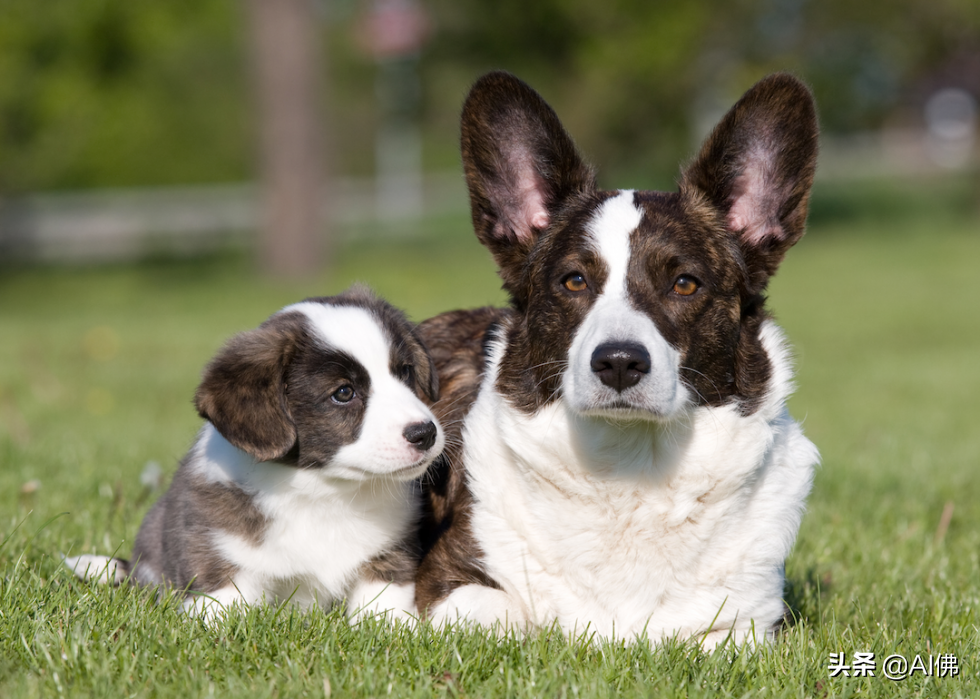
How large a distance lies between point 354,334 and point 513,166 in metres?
0.85

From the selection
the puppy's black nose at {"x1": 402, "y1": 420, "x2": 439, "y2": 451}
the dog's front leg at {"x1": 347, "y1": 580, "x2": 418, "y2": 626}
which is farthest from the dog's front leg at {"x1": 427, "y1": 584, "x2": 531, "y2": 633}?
the puppy's black nose at {"x1": 402, "y1": 420, "x2": 439, "y2": 451}

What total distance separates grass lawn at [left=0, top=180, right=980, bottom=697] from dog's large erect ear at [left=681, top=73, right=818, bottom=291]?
1.54 feet

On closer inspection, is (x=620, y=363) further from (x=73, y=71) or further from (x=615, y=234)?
(x=73, y=71)

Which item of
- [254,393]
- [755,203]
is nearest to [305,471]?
[254,393]

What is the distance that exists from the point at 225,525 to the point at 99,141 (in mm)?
23376

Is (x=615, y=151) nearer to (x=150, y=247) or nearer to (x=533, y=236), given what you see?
(x=150, y=247)

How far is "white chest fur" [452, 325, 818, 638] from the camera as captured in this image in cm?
357

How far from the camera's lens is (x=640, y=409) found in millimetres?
3301

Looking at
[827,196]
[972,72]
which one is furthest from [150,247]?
[972,72]

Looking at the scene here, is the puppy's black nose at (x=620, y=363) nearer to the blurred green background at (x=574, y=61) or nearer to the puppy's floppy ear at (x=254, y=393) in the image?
the puppy's floppy ear at (x=254, y=393)

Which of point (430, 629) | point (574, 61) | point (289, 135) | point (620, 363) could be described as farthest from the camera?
point (574, 61)

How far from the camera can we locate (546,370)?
12.1 ft

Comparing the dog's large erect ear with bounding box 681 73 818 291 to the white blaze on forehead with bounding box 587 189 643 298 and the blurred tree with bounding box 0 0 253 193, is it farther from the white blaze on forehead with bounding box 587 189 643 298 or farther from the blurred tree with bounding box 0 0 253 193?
the blurred tree with bounding box 0 0 253 193

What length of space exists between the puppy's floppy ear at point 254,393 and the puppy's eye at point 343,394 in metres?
0.17
